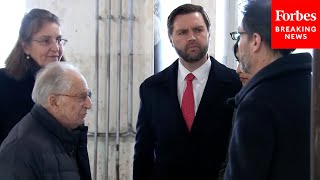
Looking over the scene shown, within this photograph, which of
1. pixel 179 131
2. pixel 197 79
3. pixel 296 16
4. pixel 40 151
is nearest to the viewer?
pixel 296 16

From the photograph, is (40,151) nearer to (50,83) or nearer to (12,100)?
(50,83)

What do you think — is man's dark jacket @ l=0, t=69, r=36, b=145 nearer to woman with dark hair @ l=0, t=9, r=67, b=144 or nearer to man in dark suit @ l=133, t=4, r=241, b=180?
woman with dark hair @ l=0, t=9, r=67, b=144

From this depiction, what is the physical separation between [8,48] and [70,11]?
2.26 feet

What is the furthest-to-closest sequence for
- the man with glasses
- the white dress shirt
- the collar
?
the white dress shirt, the collar, the man with glasses

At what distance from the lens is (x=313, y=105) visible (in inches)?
38.4

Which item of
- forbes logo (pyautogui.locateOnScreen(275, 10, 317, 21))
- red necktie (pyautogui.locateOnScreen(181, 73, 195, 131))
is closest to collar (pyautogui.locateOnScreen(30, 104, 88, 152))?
red necktie (pyautogui.locateOnScreen(181, 73, 195, 131))

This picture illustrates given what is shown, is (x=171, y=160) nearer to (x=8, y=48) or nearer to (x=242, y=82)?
(x=242, y=82)

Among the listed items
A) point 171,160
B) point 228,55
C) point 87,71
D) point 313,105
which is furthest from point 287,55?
point 87,71

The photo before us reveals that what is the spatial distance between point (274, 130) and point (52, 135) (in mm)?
773

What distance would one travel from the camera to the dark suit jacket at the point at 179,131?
1986 millimetres

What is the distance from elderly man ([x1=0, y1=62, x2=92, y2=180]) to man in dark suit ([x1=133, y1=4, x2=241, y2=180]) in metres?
0.47

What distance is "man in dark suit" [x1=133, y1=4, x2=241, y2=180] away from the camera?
78.4 inches

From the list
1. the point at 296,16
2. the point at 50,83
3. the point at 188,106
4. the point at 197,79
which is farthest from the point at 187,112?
the point at 296,16

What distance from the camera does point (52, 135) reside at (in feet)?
5.04
